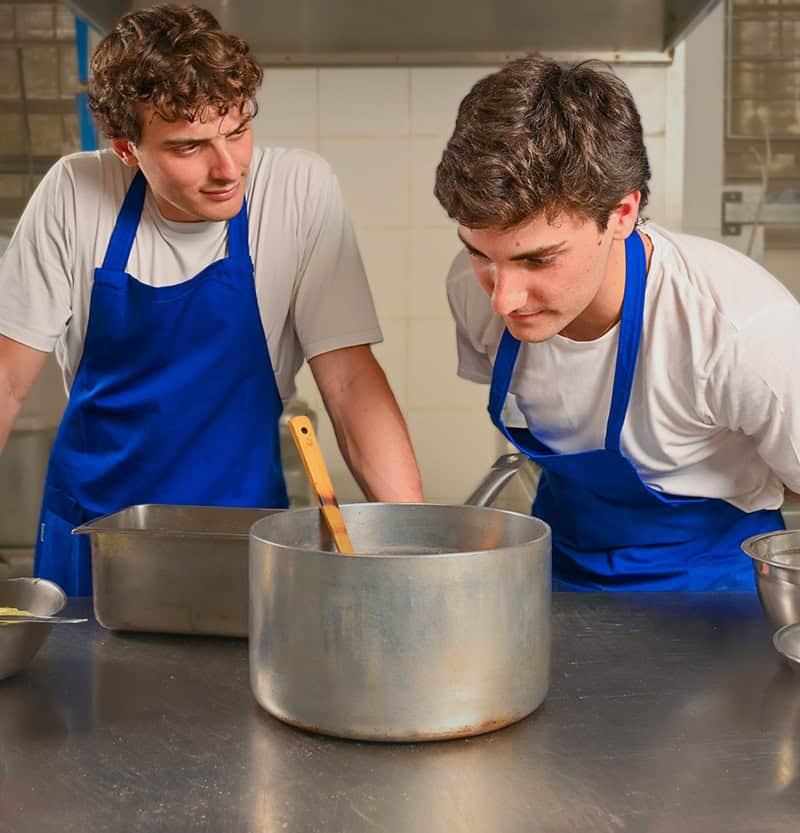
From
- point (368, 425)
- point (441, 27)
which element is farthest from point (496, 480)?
point (441, 27)

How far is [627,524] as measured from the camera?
1518 millimetres

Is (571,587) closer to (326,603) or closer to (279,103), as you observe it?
(326,603)

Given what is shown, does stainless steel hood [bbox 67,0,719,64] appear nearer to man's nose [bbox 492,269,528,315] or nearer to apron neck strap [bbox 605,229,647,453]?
apron neck strap [bbox 605,229,647,453]

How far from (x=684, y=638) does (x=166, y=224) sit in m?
0.90

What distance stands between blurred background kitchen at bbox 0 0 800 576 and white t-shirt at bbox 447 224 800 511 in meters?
1.19

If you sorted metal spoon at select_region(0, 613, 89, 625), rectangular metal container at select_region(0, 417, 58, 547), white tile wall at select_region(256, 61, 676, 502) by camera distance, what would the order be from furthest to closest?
1. white tile wall at select_region(256, 61, 676, 502)
2. rectangular metal container at select_region(0, 417, 58, 547)
3. metal spoon at select_region(0, 613, 89, 625)

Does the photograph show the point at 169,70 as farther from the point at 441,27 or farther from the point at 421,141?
the point at 421,141

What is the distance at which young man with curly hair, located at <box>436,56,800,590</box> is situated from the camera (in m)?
1.20

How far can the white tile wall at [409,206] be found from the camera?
2.68 meters

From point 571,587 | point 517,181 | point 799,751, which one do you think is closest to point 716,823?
point 799,751

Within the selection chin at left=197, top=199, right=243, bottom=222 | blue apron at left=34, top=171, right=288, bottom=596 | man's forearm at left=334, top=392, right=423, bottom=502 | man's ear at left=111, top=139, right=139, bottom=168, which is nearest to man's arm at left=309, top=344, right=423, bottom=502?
man's forearm at left=334, top=392, right=423, bottom=502

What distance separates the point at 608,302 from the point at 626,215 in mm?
138

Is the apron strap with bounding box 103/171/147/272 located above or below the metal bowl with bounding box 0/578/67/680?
above

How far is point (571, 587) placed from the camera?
1.59 metres
